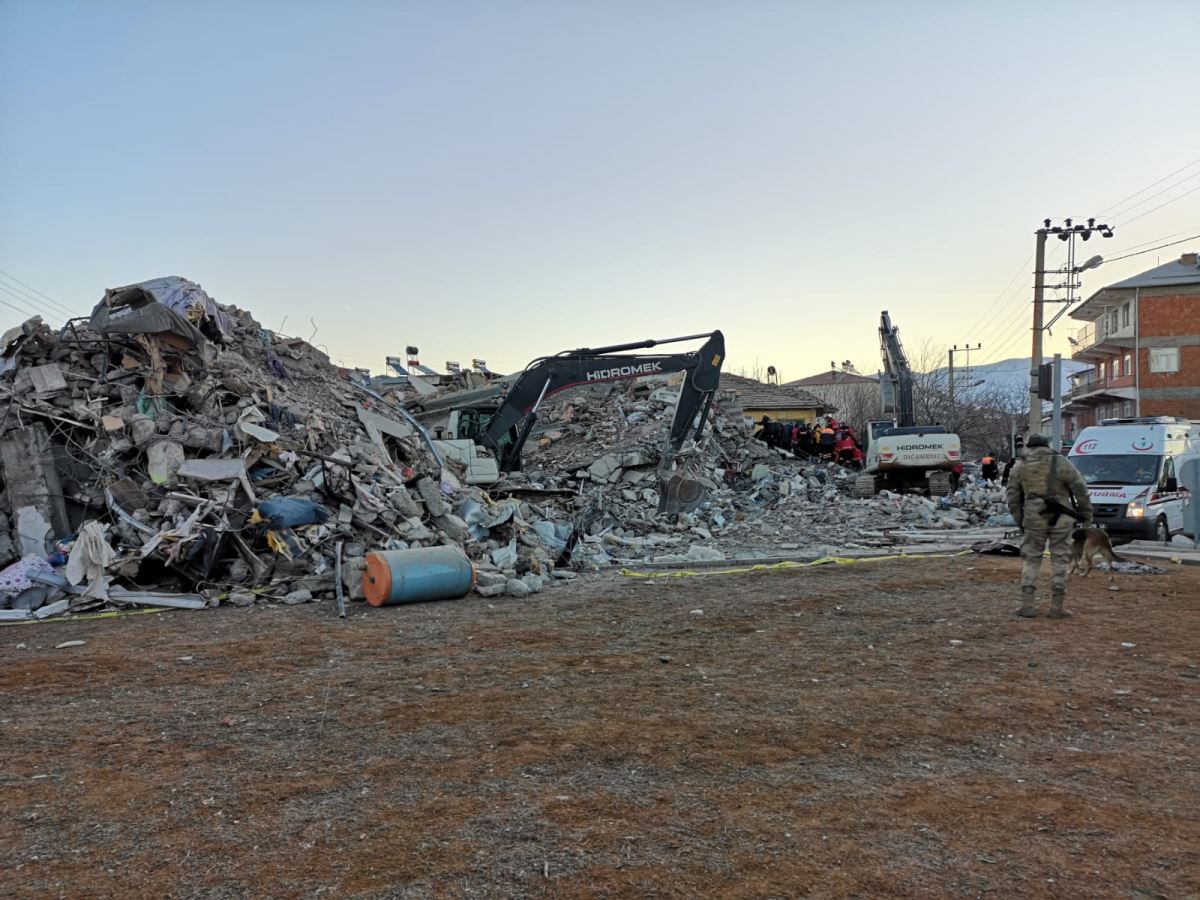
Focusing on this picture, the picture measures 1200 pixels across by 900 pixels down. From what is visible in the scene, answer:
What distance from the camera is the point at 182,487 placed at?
10.6m

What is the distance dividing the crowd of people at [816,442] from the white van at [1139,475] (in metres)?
10.5

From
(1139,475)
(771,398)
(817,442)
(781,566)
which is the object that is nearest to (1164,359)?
(771,398)

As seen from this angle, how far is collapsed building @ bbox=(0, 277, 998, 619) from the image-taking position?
392 inches

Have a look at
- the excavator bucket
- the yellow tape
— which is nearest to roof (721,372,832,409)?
the excavator bucket

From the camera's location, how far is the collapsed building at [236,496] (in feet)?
32.7

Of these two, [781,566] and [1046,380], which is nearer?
[781,566]

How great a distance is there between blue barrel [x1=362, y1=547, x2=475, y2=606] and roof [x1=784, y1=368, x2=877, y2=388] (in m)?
67.7

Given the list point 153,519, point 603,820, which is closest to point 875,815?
point 603,820

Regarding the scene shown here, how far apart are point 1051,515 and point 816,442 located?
1728 centimetres

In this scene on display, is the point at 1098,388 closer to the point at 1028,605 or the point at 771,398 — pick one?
the point at 771,398

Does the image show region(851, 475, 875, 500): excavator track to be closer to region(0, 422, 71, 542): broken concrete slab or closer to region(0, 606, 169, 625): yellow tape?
region(0, 606, 169, 625): yellow tape

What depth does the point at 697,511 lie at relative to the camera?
55.2 feet

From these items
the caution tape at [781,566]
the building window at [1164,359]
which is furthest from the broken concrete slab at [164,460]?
the building window at [1164,359]

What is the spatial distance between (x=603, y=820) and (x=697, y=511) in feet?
43.7
